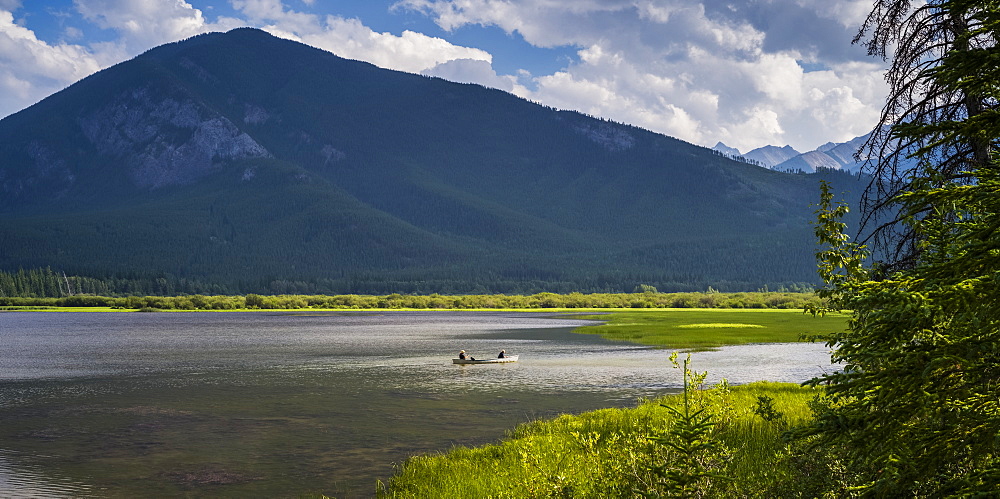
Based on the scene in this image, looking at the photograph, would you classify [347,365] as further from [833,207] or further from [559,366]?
[833,207]

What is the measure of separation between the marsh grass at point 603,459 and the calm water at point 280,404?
1.96 m

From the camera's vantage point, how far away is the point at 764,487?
1225 centimetres

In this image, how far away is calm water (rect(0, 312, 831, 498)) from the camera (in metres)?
22.8

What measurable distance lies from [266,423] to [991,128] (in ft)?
95.6

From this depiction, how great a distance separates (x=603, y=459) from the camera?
17.4 meters

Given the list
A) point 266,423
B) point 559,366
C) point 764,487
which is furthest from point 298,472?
point 559,366

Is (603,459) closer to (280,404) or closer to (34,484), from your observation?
(34,484)

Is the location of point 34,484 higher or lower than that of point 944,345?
lower

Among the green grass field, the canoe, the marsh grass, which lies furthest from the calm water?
the green grass field

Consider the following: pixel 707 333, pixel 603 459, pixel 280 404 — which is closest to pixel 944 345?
pixel 603 459

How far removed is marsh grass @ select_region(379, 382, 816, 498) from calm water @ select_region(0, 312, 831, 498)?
1.96 metres

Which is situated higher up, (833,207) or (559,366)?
(833,207)

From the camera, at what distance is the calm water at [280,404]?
2283cm

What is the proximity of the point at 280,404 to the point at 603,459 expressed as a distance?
2332 centimetres
